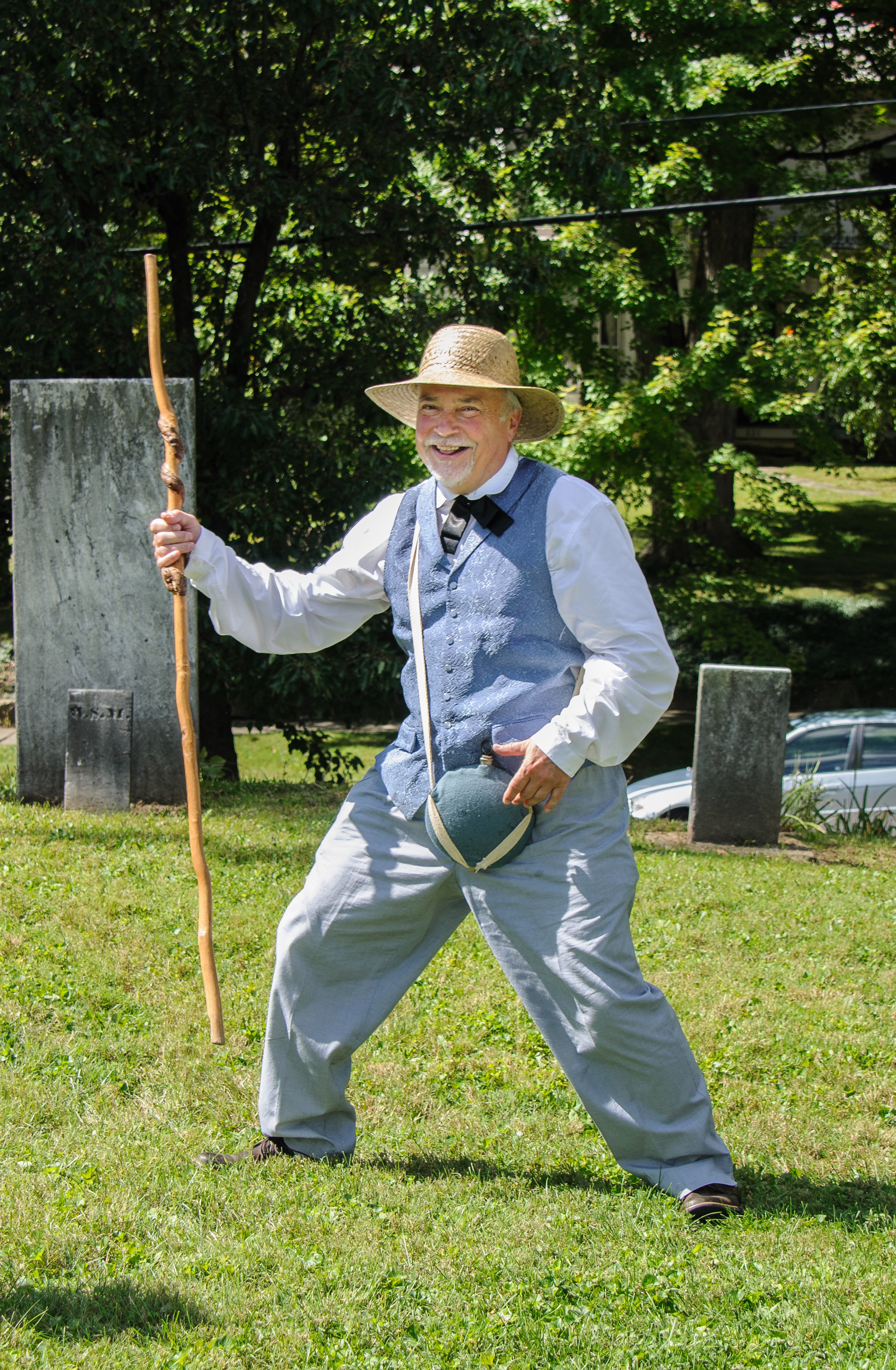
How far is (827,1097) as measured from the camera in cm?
440

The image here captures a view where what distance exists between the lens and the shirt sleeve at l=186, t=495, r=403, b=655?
369 centimetres

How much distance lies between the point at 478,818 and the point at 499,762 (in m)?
0.17

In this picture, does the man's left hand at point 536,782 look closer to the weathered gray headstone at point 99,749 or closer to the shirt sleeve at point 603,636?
the shirt sleeve at point 603,636

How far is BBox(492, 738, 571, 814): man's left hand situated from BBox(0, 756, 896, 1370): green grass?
1077 millimetres

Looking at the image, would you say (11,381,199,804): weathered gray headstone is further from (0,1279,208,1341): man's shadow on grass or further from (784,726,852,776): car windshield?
(784,726,852,776): car windshield

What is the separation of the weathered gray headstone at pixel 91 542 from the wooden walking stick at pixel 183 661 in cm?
406

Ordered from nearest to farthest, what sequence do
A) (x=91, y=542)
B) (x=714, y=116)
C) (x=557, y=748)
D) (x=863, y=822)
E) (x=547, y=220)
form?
(x=557, y=748), (x=91, y=542), (x=863, y=822), (x=547, y=220), (x=714, y=116)

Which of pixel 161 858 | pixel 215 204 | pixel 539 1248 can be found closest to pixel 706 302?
pixel 215 204

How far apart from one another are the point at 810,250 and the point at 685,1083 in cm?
1472

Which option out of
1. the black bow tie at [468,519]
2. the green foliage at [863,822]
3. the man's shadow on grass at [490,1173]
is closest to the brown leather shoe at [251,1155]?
the man's shadow on grass at [490,1173]

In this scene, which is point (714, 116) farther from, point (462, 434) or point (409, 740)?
point (409, 740)

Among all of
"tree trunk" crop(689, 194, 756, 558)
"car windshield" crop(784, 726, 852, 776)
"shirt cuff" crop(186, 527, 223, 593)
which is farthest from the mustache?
"tree trunk" crop(689, 194, 756, 558)

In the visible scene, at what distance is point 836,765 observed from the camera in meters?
12.1

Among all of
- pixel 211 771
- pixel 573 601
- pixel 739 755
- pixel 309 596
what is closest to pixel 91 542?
pixel 211 771
